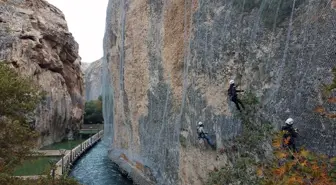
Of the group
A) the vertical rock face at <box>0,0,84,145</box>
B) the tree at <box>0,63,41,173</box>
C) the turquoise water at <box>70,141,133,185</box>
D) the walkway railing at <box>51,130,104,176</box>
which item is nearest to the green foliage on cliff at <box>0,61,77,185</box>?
the tree at <box>0,63,41,173</box>

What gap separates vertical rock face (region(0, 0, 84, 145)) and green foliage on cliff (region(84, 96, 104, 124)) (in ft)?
58.8

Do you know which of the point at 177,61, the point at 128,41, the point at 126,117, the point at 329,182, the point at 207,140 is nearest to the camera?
the point at 329,182

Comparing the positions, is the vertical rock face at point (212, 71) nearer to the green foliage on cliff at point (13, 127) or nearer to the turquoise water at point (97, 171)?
the turquoise water at point (97, 171)

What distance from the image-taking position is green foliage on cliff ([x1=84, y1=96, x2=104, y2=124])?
6294cm

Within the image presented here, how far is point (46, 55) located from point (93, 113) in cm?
3120

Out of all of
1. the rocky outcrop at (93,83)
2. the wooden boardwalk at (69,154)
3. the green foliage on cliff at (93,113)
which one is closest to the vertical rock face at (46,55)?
the wooden boardwalk at (69,154)

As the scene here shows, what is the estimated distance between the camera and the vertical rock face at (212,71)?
855 centimetres

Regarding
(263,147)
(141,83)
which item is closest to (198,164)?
(263,147)

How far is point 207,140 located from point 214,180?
1592 mm

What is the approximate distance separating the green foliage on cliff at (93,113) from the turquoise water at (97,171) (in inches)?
1089

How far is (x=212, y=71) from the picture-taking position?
486 inches

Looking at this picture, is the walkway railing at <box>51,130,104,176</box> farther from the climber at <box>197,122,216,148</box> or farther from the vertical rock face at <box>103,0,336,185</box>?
the climber at <box>197,122,216,148</box>

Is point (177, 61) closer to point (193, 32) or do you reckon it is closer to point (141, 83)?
point (193, 32)

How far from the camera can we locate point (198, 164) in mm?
13414
